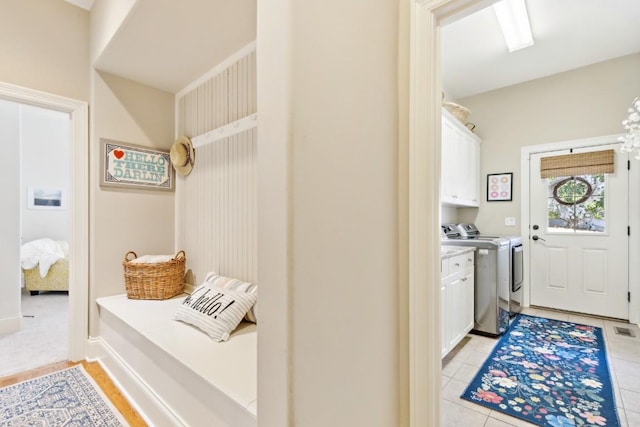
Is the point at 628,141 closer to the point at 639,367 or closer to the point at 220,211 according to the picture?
the point at 639,367

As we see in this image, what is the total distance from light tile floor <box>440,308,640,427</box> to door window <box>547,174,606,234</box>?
109 cm

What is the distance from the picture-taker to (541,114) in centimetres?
378

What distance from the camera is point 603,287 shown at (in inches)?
136

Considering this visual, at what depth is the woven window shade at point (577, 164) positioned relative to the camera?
3.42 metres

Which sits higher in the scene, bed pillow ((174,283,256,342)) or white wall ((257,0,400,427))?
white wall ((257,0,400,427))

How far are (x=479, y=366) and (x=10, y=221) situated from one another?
4561mm

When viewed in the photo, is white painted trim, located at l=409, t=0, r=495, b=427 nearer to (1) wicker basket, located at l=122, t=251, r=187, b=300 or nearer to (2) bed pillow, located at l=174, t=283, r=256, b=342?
(2) bed pillow, located at l=174, t=283, r=256, b=342

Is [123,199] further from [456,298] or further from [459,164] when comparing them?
[459,164]

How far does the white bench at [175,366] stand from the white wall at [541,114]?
3.69 meters

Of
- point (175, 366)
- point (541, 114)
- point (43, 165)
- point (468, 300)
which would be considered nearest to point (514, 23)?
point (541, 114)

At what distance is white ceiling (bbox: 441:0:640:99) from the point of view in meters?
2.57

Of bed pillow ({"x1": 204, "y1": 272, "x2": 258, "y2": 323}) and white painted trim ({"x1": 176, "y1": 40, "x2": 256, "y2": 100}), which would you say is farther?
white painted trim ({"x1": 176, "y1": 40, "x2": 256, "y2": 100})

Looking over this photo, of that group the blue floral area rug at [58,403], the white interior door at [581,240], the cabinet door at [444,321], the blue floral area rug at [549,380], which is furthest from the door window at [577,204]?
the blue floral area rug at [58,403]

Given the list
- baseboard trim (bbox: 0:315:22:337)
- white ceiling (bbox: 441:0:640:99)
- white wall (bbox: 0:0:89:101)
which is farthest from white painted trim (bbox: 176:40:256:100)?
baseboard trim (bbox: 0:315:22:337)
